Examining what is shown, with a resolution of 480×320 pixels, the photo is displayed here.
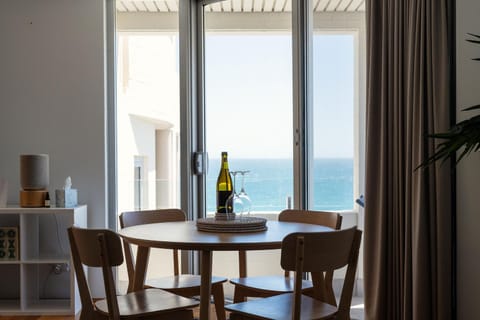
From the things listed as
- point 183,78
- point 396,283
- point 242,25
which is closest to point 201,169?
point 183,78

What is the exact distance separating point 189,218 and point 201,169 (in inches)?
16.4

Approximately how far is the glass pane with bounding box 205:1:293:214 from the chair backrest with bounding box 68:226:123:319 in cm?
204

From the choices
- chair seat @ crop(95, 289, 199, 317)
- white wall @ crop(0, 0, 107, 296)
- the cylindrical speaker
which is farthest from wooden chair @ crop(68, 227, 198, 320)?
white wall @ crop(0, 0, 107, 296)

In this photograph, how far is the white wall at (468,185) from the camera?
2744 millimetres

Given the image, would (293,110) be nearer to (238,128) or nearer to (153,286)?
(238,128)

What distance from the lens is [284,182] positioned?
400 cm

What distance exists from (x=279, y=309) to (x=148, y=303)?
0.60 m

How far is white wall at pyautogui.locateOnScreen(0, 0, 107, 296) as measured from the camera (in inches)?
170

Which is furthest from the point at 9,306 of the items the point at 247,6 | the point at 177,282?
the point at 247,6

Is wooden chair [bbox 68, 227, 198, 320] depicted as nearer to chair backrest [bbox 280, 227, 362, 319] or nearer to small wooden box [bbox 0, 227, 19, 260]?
chair backrest [bbox 280, 227, 362, 319]

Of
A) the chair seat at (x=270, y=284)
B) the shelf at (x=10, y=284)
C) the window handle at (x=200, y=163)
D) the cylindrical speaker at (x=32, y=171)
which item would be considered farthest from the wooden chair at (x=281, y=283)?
the shelf at (x=10, y=284)

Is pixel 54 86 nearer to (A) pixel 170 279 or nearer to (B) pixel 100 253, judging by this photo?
(A) pixel 170 279

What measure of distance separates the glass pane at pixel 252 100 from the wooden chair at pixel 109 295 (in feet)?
5.65

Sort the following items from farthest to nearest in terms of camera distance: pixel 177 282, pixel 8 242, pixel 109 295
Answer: pixel 8 242 → pixel 177 282 → pixel 109 295
